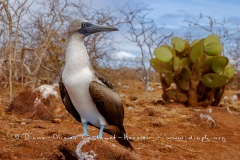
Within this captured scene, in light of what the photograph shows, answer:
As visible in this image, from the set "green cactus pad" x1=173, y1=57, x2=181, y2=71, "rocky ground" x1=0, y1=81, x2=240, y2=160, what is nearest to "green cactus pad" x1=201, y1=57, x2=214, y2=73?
"green cactus pad" x1=173, y1=57, x2=181, y2=71

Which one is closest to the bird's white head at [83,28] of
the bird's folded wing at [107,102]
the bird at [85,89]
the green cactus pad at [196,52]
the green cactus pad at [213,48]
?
the bird at [85,89]

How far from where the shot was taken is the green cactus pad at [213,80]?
7941mm

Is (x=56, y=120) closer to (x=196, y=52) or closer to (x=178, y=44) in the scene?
(x=196, y=52)

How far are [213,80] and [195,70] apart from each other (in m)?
0.39

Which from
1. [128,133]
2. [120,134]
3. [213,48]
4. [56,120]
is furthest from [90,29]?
[213,48]

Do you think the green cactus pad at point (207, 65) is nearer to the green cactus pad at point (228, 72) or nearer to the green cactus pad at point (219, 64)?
the green cactus pad at point (219, 64)

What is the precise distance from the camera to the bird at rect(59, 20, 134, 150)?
2.98 metres

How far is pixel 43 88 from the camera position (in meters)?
6.10

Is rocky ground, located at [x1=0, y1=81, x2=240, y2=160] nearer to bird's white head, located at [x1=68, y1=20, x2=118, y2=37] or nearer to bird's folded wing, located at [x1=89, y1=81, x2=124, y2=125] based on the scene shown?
bird's folded wing, located at [x1=89, y1=81, x2=124, y2=125]

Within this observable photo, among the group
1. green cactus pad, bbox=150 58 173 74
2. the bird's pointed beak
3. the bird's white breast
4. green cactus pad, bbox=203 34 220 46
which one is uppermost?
the bird's pointed beak

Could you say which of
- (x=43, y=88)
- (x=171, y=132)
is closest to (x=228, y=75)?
(x=171, y=132)

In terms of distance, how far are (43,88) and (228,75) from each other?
12.6 ft

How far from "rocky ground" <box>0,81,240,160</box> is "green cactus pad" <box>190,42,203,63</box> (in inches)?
39.2

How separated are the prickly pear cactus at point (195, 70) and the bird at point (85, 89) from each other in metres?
4.88
